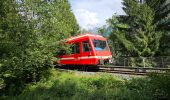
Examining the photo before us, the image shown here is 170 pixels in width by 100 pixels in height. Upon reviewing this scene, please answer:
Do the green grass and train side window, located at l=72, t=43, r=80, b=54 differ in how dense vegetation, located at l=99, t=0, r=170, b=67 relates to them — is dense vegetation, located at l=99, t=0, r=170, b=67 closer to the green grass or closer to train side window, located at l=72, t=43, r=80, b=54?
train side window, located at l=72, t=43, r=80, b=54

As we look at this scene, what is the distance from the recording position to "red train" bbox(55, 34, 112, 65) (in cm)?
2442

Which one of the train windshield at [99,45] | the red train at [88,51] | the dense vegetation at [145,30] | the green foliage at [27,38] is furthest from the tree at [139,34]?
the green foliage at [27,38]

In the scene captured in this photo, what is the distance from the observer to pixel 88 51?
24.6 metres

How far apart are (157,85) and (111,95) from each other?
187cm

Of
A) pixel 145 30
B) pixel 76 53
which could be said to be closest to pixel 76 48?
pixel 76 53

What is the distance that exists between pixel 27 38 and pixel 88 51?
808 centimetres

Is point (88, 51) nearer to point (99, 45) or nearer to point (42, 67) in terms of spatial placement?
point (99, 45)

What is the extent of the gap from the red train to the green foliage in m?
3.80

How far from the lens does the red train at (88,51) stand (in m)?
24.4

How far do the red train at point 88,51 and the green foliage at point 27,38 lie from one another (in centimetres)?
380

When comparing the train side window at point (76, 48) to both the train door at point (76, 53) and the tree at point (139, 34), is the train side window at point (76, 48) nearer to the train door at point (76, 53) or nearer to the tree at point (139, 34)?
the train door at point (76, 53)

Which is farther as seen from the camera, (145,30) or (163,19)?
(163,19)

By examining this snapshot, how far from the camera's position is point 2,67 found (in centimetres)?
1697

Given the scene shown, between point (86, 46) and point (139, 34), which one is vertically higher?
point (139, 34)
